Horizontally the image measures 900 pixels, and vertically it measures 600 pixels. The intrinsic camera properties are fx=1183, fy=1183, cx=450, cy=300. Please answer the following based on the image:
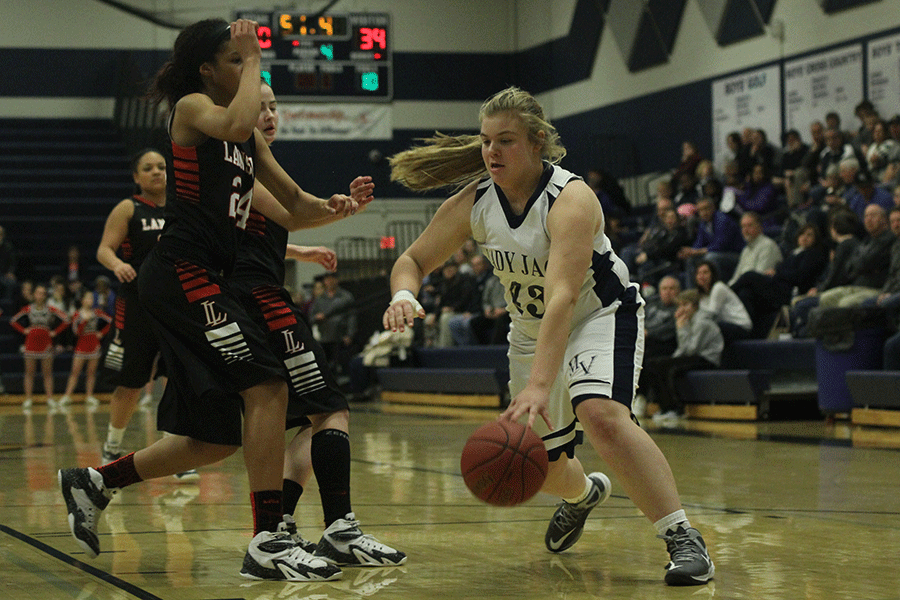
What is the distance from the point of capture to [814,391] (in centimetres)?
1050

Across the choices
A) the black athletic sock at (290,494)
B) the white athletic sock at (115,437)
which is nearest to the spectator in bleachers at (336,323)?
the white athletic sock at (115,437)

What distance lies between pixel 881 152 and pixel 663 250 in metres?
2.55

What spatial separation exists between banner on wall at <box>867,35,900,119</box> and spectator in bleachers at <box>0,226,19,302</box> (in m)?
13.2

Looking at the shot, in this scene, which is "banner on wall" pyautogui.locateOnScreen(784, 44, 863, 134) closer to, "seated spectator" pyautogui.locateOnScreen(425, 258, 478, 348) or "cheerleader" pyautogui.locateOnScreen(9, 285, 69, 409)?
"seated spectator" pyautogui.locateOnScreen(425, 258, 478, 348)

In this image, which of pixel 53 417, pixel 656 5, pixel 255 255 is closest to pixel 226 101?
pixel 255 255

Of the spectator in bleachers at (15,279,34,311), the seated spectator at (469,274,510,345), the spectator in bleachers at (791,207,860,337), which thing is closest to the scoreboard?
the seated spectator at (469,274,510,345)

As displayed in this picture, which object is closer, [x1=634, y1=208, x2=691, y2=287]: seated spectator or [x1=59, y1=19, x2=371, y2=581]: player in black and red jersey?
[x1=59, y1=19, x2=371, y2=581]: player in black and red jersey

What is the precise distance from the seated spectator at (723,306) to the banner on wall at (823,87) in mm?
5887

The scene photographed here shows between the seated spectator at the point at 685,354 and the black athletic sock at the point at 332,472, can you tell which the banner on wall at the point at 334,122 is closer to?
the seated spectator at the point at 685,354

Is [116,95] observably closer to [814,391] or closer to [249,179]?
[814,391]

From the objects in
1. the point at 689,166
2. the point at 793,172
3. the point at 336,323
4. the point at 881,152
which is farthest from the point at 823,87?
the point at 336,323

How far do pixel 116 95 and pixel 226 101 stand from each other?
69.3 ft

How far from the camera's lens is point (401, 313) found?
3.45 meters

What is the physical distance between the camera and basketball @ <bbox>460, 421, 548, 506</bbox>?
10.8 feet
